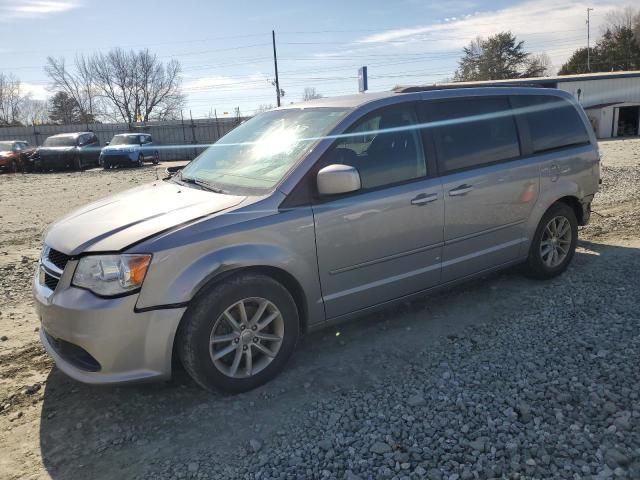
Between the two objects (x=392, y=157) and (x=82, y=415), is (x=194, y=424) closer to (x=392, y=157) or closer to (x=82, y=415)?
(x=82, y=415)

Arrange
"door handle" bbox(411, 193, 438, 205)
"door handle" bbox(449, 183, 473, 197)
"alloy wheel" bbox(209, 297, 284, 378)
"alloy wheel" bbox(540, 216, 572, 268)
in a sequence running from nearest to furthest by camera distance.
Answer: "alloy wheel" bbox(209, 297, 284, 378) < "door handle" bbox(411, 193, 438, 205) < "door handle" bbox(449, 183, 473, 197) < "alloy wheel" bbox(540, 216, 572, 268)

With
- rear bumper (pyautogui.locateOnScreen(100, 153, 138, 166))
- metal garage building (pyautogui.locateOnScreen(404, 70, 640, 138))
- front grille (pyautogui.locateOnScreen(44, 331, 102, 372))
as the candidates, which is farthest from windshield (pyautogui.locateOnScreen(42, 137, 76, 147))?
metal garage building (pyautogui.locateOnScreen(404, 70, 640, 138))

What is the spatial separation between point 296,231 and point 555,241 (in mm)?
3050

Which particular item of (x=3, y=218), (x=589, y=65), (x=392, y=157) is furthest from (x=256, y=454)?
(x=589, y=65)

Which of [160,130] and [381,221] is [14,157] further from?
[381,221]

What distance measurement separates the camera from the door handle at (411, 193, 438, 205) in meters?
3.82

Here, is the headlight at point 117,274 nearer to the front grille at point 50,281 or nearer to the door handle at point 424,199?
the front grille at point 50,281

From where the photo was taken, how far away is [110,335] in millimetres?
2816

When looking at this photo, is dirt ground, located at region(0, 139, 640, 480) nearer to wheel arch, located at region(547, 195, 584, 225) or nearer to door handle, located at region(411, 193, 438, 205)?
wheel arch, located at region(547, 195, 584, 225)

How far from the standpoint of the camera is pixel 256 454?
268cm

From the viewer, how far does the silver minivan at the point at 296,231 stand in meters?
2.90

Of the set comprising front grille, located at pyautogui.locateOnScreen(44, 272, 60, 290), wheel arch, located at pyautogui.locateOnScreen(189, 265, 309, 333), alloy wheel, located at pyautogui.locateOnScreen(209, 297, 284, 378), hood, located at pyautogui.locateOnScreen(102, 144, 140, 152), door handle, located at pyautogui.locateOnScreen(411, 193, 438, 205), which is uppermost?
hood, located at pyautogui.locateOnScreen(102, 144, 140, 152)

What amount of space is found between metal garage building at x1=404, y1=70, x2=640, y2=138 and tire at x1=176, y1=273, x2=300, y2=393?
128ft

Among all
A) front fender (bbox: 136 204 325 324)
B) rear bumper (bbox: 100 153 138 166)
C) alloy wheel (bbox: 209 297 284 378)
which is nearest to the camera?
front fender (bbox: 136 204 325 324)
